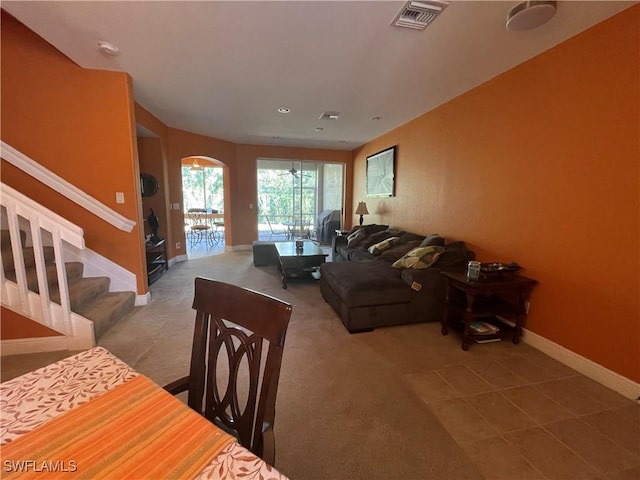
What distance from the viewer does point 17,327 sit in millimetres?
2248

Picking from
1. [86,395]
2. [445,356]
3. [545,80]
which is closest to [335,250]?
[445,356]

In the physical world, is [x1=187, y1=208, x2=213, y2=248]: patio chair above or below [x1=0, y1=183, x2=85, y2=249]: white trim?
below

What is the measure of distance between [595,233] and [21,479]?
3078 millimetres

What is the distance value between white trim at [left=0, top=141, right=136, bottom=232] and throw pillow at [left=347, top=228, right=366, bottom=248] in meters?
3.36

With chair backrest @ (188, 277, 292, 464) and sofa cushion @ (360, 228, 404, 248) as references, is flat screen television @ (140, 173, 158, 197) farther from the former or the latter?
chair backrest @ (188, 277, 292, 464)

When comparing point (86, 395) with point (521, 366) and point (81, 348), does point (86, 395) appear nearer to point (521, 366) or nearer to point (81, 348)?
point (81, 348)

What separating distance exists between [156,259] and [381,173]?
4.33 metres

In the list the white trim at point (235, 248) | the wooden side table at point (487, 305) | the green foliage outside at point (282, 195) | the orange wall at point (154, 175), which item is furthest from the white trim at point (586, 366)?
the green foliage outside at point (282, 195)

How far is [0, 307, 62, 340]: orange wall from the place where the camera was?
222 cm

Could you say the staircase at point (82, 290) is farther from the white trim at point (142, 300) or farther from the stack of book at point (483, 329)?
the stack of book at point (483, 329)

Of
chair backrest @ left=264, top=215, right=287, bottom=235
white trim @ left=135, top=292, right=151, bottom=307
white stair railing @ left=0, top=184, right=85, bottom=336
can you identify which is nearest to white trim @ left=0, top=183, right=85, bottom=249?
white stair railing @ left=0, top=184, right=85, bottom=336

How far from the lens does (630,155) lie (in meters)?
1.85

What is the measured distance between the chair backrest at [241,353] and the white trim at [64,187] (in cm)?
267

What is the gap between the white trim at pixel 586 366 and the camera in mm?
1889
